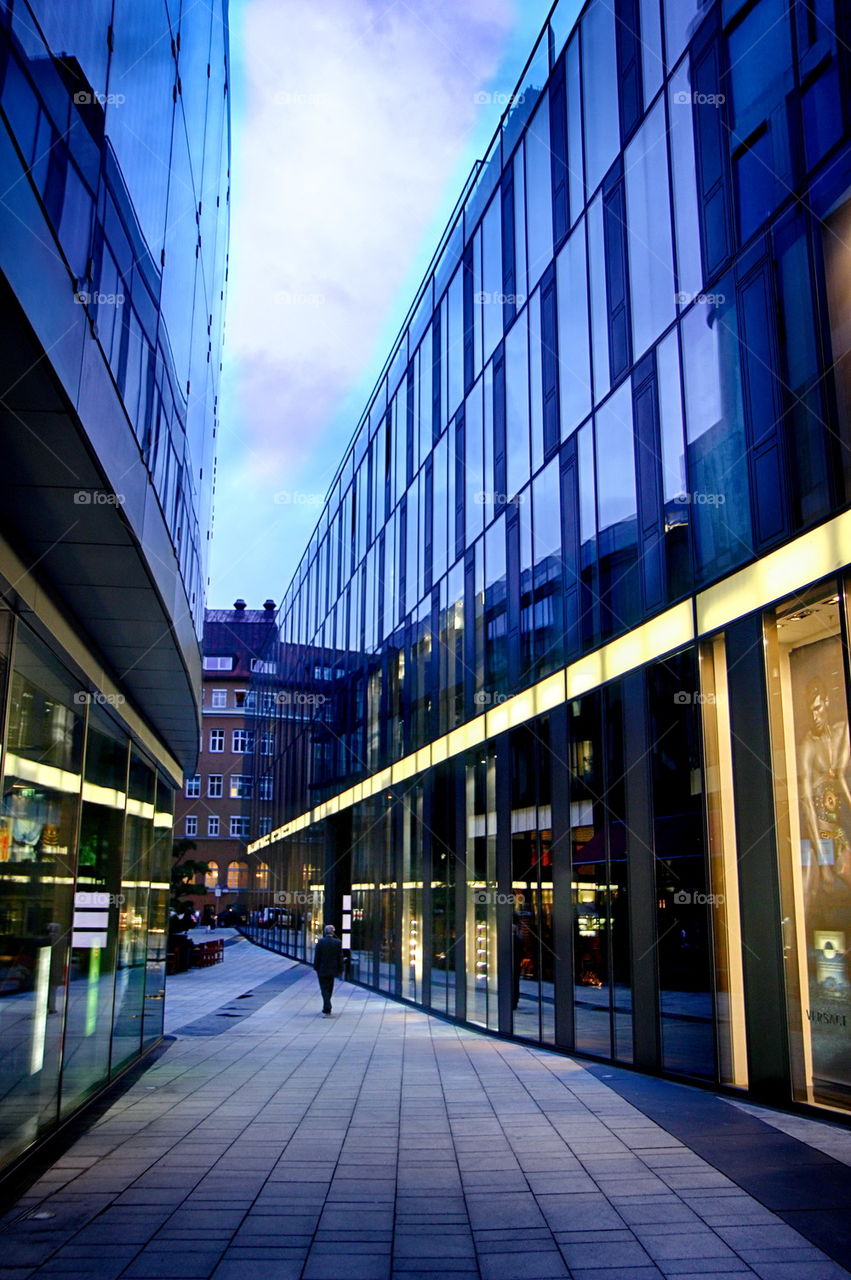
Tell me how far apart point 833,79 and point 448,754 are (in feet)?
49.2

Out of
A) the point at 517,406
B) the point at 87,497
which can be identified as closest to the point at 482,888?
the point at 517,406

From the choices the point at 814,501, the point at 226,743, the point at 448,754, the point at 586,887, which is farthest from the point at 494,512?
the point at 226,743

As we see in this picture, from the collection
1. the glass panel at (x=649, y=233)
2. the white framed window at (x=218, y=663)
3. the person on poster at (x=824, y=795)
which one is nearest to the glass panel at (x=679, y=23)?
the glass panel at (x=649, y=233)

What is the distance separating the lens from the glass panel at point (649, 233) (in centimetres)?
1341

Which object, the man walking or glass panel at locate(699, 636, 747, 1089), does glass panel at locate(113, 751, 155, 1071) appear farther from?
the man walking

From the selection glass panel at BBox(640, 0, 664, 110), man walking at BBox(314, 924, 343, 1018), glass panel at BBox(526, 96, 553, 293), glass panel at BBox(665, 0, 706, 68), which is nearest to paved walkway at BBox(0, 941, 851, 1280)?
man walking at BBox(314, 924, 343, 1018)

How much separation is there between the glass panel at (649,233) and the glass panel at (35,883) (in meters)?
8.72

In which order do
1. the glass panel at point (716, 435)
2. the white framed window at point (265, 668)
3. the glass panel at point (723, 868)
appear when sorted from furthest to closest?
the white framed window at point (265, 668) → the glass panel at point (716, 435) → the glass panel at point (723, 868)

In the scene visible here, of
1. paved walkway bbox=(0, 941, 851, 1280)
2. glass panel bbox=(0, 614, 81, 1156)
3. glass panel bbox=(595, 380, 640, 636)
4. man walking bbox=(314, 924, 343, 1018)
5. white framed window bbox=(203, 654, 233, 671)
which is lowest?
paved walkway bbox=(0, 941, 851, 1280)

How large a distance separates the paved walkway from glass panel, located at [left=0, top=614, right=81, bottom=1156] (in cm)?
72

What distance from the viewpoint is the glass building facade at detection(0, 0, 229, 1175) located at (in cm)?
547

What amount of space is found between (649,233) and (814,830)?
26.9ft

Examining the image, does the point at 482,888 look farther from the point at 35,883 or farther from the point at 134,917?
the point at 35,883

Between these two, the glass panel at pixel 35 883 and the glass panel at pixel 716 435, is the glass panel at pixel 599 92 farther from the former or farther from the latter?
the glass panel at pixel 35 883
